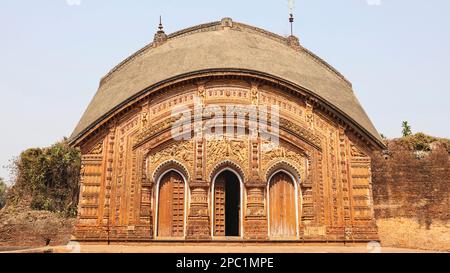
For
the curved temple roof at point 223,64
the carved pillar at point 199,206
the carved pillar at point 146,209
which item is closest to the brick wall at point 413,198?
the curved temple roof at point 223,64

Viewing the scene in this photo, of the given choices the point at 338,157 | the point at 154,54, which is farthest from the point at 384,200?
the point at 154,54

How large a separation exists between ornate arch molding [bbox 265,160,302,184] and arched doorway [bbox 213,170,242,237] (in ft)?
3.42

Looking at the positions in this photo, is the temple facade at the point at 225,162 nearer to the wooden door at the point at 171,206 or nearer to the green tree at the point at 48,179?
the wooden door at the point at 171,206

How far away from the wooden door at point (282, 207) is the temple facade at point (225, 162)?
31mm

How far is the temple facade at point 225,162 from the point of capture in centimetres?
1382

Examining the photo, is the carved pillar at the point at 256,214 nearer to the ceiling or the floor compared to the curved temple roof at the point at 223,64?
nearer to the floor

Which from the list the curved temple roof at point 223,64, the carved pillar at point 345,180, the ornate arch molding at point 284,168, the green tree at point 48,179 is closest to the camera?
the carved pillar at point 345,180

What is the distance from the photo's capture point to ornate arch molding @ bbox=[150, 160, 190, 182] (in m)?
14.1

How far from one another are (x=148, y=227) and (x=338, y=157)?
6.28 metres

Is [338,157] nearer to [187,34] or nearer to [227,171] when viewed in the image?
[227,171]

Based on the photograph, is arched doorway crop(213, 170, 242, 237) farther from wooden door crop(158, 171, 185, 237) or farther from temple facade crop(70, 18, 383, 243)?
wooden door crop(158, 171, 185, 237)

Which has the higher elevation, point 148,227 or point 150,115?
point 150,115
